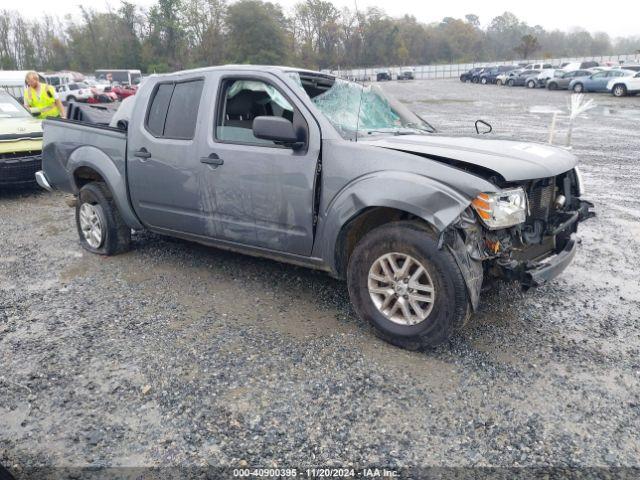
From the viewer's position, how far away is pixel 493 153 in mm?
3453

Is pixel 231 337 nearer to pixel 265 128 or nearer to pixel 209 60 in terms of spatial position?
pixel 265 128

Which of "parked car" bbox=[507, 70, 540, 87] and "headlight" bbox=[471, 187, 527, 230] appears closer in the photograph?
"headlight" bbox=[471, 187, 527, 230]

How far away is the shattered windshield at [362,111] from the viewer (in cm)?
393

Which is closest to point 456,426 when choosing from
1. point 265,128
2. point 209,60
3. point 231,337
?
point 231,337

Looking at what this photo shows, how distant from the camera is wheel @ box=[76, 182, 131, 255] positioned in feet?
17.7

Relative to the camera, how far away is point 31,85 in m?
9.71

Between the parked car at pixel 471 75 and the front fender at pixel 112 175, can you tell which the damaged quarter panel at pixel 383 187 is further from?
the parked car at pixel 471 75

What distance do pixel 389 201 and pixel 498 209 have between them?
666 mm

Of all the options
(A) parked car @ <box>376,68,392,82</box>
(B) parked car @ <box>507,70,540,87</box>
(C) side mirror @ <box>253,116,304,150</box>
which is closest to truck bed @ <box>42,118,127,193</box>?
(C) side mirror @ <box>253,116,304,150</box>

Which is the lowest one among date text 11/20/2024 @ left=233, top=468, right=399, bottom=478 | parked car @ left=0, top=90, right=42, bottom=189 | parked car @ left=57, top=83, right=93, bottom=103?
date text 11/20/2024 @ left=233, top=468, right=399, bottom=478

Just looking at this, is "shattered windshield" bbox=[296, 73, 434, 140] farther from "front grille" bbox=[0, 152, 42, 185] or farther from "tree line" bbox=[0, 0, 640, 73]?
"tree line" bbox=[0, 0, 640, 73]

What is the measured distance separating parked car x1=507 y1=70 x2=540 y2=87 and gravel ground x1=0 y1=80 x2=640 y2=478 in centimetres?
4177

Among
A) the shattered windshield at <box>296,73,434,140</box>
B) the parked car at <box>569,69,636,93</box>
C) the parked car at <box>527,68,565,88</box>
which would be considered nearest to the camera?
the shattered windshield at <box>296,73,434,140</box>

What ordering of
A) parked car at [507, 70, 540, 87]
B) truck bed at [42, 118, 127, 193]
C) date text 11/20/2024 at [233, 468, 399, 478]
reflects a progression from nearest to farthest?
date text 11/20/2024 at [233, 468, 399, 478]
truck bed at [42, 118, 127, 193]
parked car at [507, 70, 540, 87]
